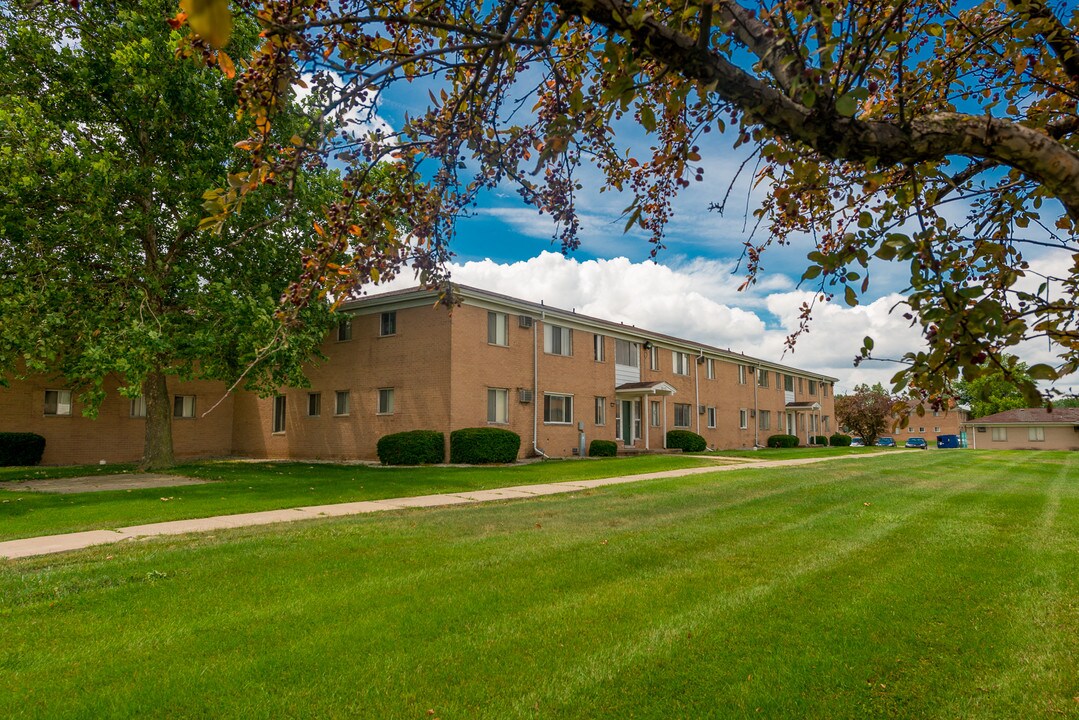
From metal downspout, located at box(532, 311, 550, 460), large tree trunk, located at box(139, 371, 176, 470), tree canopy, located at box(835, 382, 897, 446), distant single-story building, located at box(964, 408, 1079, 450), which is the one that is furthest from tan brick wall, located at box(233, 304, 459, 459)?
distant single-story building, located at box(964, 408, 1079, 450)

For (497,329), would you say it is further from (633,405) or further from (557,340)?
(633,405)

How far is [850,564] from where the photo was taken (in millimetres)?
6922

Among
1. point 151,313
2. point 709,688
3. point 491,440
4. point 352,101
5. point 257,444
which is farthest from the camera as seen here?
point 257,444

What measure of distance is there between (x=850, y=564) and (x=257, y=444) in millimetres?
26963

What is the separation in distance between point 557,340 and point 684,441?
9.47 metres

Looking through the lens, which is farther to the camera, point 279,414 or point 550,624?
point 279,414

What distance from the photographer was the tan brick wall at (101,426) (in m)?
23.0

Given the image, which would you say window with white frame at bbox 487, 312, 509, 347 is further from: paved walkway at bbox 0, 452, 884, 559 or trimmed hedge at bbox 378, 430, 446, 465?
paved walkway at bbox 0, 452, 884, 559

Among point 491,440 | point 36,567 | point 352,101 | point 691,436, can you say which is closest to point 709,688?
point 352,101

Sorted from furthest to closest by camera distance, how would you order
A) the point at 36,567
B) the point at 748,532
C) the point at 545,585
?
the point at 748,532 < the point at 36,567 < the point at 545,585

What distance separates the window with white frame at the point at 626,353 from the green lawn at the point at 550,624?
22555 millimetres

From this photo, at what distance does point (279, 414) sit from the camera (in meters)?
28.5

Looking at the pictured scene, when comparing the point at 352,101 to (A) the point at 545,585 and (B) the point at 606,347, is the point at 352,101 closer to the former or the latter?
(A) the point at 545,585

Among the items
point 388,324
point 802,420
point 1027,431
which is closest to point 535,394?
point 388,324
